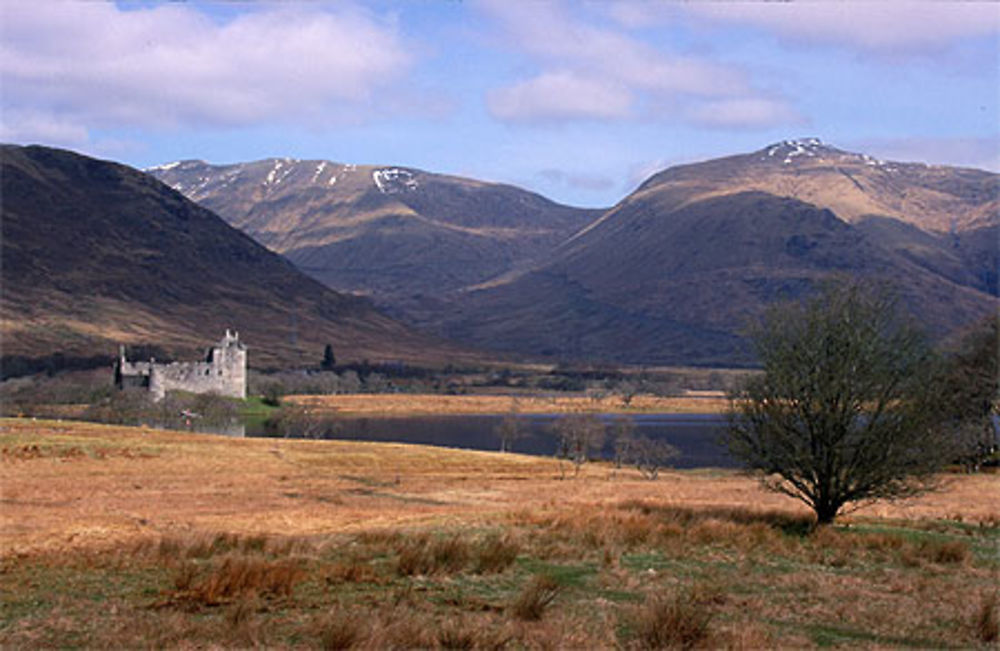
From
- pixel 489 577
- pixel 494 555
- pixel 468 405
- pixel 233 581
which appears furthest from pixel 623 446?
pixel 233 581

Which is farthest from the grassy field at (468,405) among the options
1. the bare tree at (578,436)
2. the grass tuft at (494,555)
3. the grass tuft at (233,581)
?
the grass tuft at (233,581)

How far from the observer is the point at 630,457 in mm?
99062

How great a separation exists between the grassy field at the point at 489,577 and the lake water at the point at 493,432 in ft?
223

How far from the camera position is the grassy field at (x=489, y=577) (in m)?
14.5

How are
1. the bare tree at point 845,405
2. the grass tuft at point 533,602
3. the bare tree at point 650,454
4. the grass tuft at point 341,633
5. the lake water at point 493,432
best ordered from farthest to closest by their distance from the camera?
the lake water at point 493,432, the bare tree at point 650,454, the bare tree at point 845,405, the grass tuft at point 533,602, the grass tuft at point 341,633

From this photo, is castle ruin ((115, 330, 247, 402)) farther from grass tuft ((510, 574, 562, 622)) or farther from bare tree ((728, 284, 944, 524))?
grass tuft ((510, 574, 562, 622))

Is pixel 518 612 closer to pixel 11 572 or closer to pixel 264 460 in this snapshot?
pixel 11 572

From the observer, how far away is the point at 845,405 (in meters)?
28.1

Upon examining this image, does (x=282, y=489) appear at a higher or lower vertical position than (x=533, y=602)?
lower

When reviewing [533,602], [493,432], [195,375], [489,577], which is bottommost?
[493,432]

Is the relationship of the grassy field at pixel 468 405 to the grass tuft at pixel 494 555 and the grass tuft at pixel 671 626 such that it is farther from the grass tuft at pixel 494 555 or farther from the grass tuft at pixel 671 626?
the grass tuft at pixel 671 626

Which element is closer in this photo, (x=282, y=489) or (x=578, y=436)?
(x=282, y=489)

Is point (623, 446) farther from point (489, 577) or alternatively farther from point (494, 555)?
point (489, 577)

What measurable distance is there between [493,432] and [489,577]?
115m
